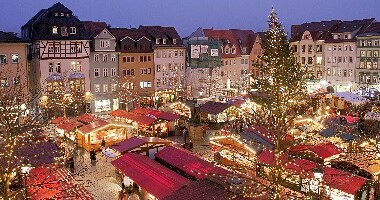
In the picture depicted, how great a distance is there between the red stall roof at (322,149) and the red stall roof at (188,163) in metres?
5.93

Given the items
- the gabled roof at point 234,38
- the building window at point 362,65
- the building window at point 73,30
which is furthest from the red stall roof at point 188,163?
the building window at point 362,65

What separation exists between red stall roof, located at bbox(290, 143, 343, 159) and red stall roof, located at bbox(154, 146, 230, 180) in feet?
19.5

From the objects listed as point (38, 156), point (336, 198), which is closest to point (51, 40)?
point (38, 156)

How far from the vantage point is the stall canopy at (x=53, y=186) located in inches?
592

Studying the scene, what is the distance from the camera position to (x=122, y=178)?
75.0ft

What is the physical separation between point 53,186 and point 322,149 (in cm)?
1471

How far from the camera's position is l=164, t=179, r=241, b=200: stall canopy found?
14.6 m

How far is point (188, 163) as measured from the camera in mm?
20281

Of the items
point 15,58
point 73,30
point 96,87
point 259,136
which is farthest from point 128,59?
point 259,136

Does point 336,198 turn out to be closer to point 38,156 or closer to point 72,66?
point 38,156

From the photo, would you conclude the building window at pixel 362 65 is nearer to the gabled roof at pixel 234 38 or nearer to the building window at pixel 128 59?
the gabled roof at pixel 234 38

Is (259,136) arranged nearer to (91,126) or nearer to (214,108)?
(91,126)

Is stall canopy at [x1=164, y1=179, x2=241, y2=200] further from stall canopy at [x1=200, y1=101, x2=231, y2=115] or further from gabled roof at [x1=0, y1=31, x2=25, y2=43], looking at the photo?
gabled roof at [x1=0, y1=31, x2=25, y2=43]

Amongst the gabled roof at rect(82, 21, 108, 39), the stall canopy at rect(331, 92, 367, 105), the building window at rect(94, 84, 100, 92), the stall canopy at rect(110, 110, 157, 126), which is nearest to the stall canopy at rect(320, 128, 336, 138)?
the stall canopy at rect(331, 92, 367, 105)
